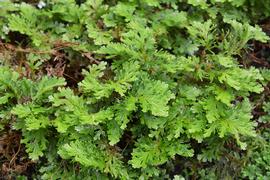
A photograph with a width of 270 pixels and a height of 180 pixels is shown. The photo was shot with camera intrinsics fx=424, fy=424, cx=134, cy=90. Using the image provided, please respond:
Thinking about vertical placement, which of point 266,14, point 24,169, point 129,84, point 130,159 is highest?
point 266,14

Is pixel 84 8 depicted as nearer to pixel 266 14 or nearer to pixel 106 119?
pixel 106 119

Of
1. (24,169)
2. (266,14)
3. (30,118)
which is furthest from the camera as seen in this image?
(266,14)

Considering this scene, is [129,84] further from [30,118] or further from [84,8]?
[84,8]

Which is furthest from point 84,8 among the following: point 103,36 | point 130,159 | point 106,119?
point 130,159

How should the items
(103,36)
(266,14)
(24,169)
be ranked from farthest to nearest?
(266,14)
(103,36)
(24,169)

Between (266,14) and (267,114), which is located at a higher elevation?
(266,14)

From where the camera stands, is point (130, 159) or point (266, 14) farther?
point (266, 14)
